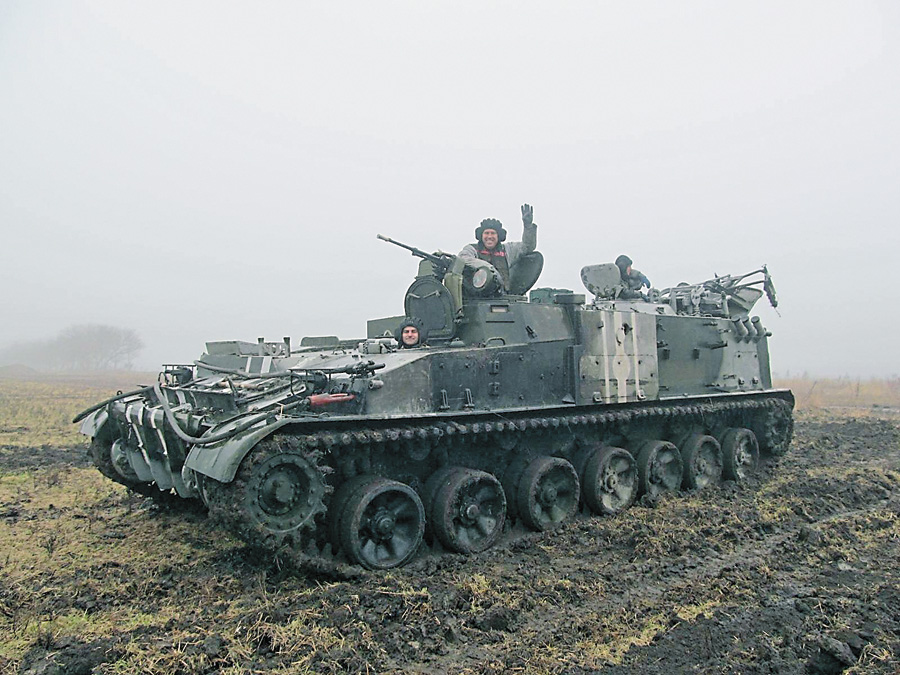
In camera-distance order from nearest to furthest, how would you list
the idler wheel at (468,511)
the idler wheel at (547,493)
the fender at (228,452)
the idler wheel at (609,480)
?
the fender at (228,452) < the idler wheel at (468,511) < the idler wheel at (547,493) < the idler wheel at (609,480)

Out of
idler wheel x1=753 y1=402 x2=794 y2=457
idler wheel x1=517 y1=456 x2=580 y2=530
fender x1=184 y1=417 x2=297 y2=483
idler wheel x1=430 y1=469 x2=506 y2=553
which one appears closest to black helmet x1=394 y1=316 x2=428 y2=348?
idler wheel x1=430 y1=469 x2=506 y2=553

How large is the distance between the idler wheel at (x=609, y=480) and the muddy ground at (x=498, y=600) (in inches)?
12.0

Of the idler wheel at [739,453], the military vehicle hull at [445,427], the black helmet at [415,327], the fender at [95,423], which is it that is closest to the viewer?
the military vehicle hull at [445,427]

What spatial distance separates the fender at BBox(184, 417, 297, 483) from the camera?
22.3 ft

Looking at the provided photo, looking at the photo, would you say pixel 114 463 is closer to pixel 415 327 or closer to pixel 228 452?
pixel 228 452

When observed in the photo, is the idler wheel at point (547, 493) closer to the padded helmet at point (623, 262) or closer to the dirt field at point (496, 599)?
the dirt field at point (496, 599)

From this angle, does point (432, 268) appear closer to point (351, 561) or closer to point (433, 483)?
point (433, 483)

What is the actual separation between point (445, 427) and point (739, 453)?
7494 mm

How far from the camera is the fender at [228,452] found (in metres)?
6.79

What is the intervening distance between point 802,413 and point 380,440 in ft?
85.5

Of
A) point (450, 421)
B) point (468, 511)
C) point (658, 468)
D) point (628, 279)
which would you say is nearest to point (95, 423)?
point (450, 421)

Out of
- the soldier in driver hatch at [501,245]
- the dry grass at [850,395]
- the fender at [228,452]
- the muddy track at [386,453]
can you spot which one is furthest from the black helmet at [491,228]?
the dry grass at [850,395]

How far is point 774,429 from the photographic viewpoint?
14.7 meters

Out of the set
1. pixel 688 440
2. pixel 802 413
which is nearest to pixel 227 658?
pixel 688 440
